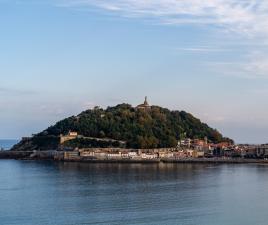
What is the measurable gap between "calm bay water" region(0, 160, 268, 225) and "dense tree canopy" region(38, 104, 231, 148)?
3619 centimetres

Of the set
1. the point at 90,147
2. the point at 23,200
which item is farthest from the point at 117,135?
the point at 23,200

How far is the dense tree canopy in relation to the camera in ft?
331

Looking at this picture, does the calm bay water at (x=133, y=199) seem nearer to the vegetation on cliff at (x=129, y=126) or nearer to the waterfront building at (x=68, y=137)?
the waterfront building at (x=68, y=137)

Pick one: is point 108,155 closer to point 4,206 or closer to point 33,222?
point 4,206

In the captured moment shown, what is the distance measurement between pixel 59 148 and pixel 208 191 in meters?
53.3

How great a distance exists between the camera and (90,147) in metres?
98.9

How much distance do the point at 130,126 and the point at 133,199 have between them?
5930cm

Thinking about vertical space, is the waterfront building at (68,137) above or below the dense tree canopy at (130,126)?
below

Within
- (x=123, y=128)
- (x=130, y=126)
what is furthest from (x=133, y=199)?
(x=130, y=126)

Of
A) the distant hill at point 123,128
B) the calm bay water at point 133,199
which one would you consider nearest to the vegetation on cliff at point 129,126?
the distant hill at point 123,128

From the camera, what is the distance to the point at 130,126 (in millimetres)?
101812

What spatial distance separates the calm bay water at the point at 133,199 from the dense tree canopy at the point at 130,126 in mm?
36189

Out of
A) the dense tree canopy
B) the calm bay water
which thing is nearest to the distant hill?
the dense tree canopy

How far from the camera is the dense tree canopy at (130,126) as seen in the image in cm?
10075
